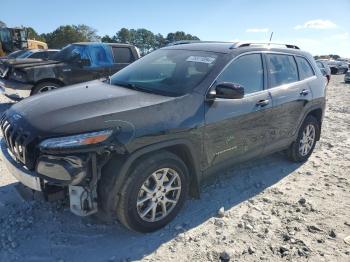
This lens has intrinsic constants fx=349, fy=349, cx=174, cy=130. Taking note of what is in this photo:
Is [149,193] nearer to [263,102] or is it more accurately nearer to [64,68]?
[263,102]

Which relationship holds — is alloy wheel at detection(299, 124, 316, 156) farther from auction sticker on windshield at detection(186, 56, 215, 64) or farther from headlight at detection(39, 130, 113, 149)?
headlight at detection(39, 130, 113, 149)

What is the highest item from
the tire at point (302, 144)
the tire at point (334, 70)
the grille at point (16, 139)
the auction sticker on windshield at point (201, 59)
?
the auction sticker on windshield at point (201, 59)

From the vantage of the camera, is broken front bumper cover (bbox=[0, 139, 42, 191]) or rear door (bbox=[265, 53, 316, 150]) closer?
broken front bumper cover (bbox=[0, 139, 42, 191])

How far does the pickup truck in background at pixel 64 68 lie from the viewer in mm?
8805

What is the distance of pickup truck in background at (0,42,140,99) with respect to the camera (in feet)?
28.9

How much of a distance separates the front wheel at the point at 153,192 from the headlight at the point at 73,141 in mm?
459

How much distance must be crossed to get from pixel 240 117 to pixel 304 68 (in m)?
2.00

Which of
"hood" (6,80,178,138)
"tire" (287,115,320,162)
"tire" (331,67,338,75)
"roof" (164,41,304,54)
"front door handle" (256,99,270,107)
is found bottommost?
"tire" (331,67,338,75)

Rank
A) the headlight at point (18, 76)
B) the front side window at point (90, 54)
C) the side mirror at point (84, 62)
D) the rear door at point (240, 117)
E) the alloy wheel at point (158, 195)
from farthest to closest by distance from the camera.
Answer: the front side window at point (90, 54), the side mirror at point (84, 62), the headlight at point (18, 76), the rear door at point (240, 117), the alloy wheel at point (158, 195)

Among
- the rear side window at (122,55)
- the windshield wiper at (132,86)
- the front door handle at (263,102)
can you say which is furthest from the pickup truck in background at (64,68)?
the front door handle at (263,102)

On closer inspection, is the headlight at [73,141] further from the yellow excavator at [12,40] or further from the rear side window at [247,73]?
the yellow excavator at [12,40]

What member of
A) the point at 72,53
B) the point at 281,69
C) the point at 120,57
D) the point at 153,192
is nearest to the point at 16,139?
the point at 153,192

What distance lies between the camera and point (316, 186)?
4699mm

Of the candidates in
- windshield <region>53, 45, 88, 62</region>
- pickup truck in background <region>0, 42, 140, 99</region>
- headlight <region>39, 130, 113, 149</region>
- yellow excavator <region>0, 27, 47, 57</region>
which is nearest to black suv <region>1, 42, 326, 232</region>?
headlight <region>39, 130, 113, 149</region>
